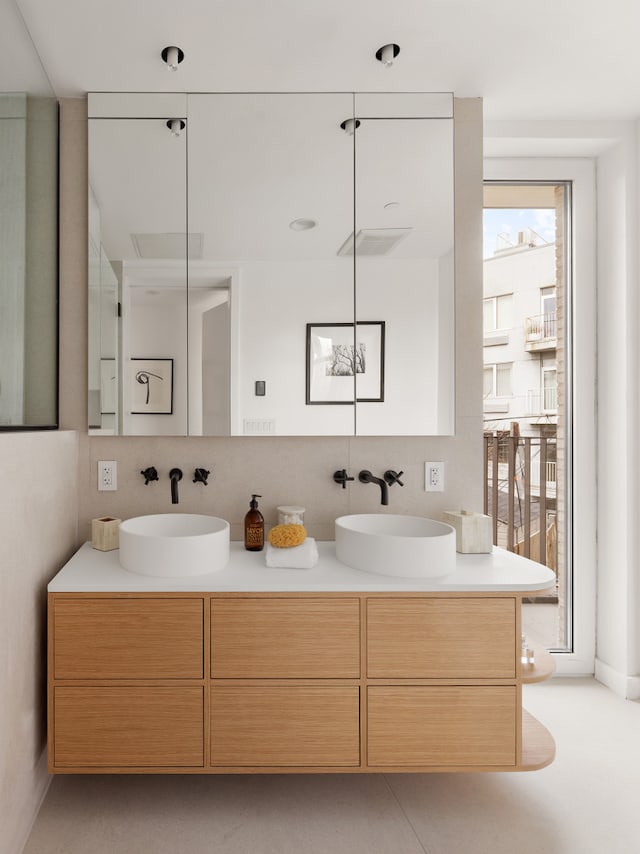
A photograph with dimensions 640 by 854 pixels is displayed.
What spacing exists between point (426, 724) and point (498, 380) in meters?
1.55

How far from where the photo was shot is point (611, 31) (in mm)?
1688

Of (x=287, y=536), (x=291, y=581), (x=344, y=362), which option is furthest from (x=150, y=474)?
(x=344, y=362)

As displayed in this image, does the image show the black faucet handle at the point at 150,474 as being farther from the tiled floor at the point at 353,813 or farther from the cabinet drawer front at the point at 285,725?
the tiled floor at the point at 353,813

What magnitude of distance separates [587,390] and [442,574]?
1.35 meters

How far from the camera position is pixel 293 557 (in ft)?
5.38

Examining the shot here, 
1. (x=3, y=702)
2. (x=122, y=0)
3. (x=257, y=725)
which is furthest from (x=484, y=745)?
(x=122, y=0)

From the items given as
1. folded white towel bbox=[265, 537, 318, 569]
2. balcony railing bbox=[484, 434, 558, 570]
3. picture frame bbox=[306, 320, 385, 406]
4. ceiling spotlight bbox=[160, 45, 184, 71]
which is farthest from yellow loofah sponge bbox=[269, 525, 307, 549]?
ceiling spotlight bbox=[160, 45, 184, 71]

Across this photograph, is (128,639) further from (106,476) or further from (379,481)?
(379,481)

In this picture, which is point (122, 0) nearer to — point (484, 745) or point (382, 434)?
point (382, 434)

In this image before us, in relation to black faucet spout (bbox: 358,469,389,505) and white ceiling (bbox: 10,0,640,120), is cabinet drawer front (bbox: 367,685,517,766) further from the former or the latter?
white ceiling (bbox: 10,0,640,120)

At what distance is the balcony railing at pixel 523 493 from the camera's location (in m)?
2.48

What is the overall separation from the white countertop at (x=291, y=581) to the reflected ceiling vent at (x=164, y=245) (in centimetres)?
117

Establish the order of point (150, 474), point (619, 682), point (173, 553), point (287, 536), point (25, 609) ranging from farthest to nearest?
point (619, 682) < point (150, 474) < point (287, 536) < point (173, 553) < point (25, 609)

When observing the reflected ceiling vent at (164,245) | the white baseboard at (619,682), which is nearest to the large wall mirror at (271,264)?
the reflected ceiling vent at (164,245)
